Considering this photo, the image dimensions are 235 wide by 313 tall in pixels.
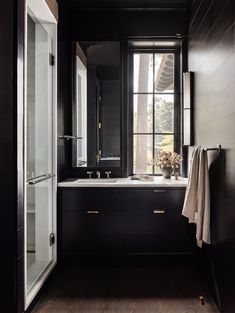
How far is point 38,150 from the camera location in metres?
2.75

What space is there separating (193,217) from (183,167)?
1093 mm

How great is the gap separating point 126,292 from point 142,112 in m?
1.88

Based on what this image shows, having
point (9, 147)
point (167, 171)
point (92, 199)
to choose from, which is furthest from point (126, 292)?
point (9, 147)

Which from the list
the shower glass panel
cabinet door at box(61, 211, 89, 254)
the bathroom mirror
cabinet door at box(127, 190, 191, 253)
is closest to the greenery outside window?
the bathroom mirror

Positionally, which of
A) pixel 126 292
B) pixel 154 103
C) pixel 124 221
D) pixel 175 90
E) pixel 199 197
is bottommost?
pixel 126 292

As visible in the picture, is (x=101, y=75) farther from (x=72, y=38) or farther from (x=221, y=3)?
(x=221, y=3)

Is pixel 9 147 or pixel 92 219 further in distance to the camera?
pixel 92 219

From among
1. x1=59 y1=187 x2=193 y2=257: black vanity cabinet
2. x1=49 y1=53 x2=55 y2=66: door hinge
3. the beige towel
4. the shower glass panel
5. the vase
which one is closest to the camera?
the beige towel

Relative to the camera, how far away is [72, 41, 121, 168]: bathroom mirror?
360cm

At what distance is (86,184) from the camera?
3.09 meters

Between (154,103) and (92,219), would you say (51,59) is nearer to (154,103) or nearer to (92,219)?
(154,103)

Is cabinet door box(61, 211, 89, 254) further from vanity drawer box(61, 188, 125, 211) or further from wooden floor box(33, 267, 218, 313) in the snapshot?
wooden floor box(33, 267, 218, 313)

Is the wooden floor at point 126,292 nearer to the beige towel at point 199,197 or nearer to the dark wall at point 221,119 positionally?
the dark wall at point 221,119

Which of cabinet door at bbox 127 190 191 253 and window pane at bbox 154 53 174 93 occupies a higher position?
window pane at bbox 154 53 174 93
